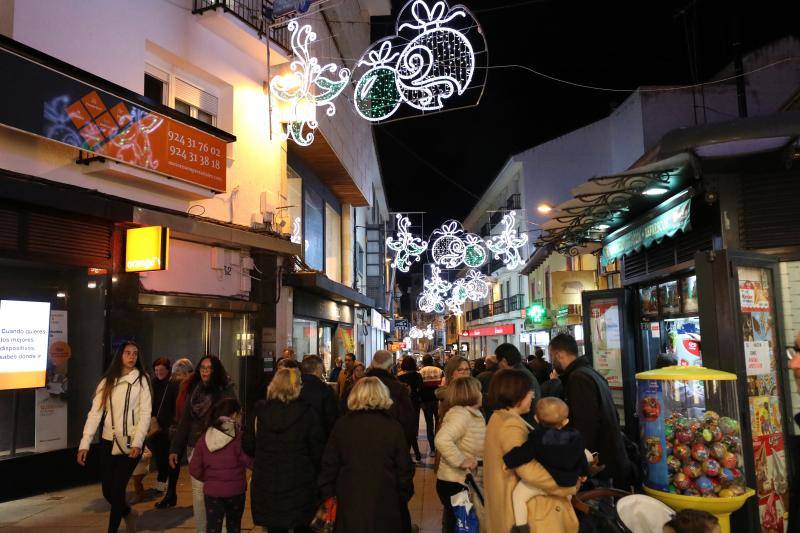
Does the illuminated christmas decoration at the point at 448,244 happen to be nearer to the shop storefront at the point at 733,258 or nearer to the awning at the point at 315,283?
the awning at the point at 315,283

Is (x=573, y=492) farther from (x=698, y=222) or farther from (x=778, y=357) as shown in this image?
(x=698, y=222)

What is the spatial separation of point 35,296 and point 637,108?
23.3 m

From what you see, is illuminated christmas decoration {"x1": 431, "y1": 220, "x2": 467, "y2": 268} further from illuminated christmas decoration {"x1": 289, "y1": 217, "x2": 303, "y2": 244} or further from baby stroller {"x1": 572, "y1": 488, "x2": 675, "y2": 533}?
baby stroller {"x1": 572, "y1": 488, "x2": 675, "y2": 533}

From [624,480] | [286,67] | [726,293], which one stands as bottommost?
[624,480]

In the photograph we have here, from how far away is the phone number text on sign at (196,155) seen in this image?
9750 mm

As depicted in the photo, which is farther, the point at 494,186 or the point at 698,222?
the point at 494,186

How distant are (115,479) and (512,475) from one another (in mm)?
4126

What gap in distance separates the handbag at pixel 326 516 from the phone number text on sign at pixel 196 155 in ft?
22.3

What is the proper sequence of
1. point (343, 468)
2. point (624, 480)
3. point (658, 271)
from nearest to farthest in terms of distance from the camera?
1. point (343, 468)
2. point (624, 480)
3. point (658, 271)

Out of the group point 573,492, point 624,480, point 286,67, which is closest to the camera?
point 573,492

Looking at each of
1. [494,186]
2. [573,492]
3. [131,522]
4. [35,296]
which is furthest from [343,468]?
[494,186]

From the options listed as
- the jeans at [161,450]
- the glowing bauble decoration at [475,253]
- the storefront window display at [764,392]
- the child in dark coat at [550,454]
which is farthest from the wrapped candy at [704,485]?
the glowing bauble decoration at [475,253]

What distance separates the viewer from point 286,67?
12898mm

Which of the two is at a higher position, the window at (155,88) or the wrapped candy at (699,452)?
the window at (155,88)
